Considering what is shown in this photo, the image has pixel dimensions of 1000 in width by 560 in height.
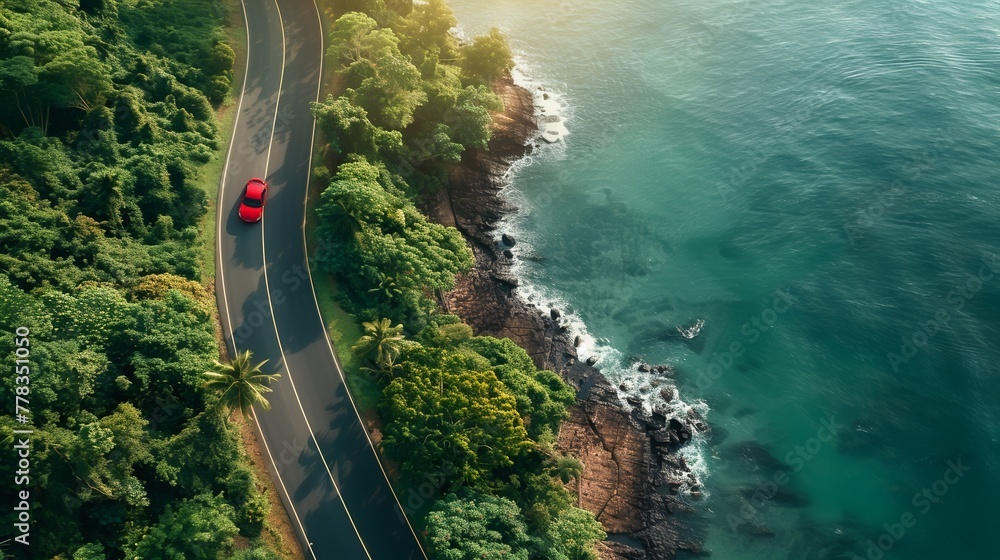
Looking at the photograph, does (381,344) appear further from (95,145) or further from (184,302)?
(95,145)

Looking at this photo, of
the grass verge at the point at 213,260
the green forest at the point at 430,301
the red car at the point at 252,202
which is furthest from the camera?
the red car at the point at 252,202

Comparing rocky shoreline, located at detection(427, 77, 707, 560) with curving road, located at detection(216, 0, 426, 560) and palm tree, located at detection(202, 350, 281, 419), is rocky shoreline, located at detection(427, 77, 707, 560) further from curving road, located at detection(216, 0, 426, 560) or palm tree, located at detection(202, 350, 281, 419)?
palm tree, located at detection(202, 350, 281, 419)

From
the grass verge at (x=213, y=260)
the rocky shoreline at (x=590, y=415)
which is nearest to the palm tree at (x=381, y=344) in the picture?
the grass verge at (x=213, y=260)

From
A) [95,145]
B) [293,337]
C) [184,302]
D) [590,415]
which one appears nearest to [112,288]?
[184,302]

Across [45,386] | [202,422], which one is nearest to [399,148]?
[202,422]

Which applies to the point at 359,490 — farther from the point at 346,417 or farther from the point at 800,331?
the point at 800,331

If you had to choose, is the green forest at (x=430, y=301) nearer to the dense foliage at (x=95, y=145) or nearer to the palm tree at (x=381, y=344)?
the palm tree at (x=381, y=344)
